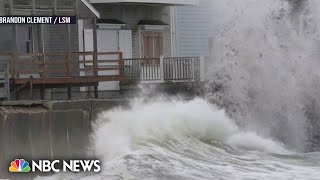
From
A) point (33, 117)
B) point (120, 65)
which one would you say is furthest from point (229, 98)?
point (33, 117)

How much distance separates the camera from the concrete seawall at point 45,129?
16656 millimetres

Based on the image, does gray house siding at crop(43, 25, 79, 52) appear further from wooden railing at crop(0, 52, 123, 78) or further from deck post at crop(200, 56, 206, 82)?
deck post at crop(200, 56, 206, 82)

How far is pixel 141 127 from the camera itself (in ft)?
68.1

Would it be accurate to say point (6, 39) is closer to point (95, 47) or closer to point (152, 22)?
point (95, 47)

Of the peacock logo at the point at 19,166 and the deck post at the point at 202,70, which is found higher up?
the deck post at the point at 202,70

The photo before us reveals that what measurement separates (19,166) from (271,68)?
1227 cm

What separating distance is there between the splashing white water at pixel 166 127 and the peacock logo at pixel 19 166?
281 cm

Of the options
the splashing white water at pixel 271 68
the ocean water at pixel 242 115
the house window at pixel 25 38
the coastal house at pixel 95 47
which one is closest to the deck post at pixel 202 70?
the coastal house at pixel 95 47

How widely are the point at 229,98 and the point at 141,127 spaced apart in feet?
17.2

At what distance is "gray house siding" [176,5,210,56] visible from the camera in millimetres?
33219

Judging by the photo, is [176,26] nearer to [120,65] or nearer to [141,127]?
[120,65]

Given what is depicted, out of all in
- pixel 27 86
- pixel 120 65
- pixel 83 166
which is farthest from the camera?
pixel 120 65

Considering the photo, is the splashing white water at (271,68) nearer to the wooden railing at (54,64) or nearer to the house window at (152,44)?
the wooden railing at (54,64)

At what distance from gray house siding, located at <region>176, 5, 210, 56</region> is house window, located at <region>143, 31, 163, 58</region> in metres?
1.80
